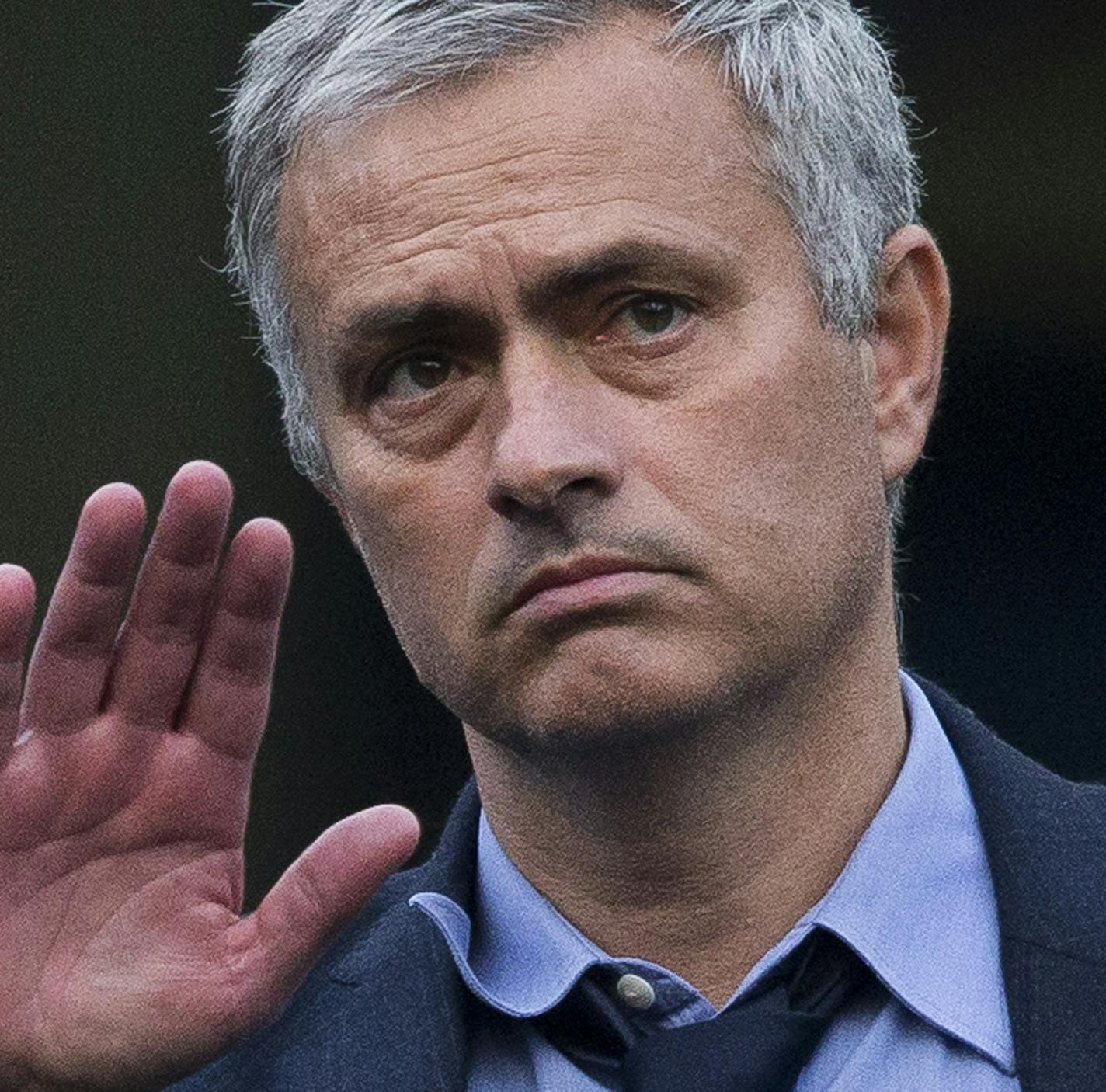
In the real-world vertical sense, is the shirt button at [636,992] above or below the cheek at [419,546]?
below

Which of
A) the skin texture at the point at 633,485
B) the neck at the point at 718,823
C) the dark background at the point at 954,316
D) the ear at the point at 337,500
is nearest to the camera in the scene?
the skin texture at the point at 633,485

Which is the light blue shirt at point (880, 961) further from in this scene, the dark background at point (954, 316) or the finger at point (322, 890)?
the dark background at point (954, 316)

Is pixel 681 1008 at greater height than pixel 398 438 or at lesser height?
lesser

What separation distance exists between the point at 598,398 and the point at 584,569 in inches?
9.0

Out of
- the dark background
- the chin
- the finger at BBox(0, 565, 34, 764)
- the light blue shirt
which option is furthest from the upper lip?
the dark background

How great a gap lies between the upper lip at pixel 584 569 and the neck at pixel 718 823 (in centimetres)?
23

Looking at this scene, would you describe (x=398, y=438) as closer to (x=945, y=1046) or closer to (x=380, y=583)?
(x=380, y=583)

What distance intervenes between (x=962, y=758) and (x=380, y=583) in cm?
79

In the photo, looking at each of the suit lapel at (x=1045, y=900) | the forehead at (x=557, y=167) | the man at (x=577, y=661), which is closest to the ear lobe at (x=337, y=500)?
the man at (x=577, y=661)

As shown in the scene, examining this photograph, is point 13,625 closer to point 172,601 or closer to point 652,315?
point 172,601

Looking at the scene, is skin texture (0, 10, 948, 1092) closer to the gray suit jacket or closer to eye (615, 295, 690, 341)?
eye (615, 295, 690, 341)

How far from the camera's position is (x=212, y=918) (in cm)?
291

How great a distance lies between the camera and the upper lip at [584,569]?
2.86m

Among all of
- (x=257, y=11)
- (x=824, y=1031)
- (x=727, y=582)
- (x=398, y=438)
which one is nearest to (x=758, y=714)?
(x=727, y=582)
